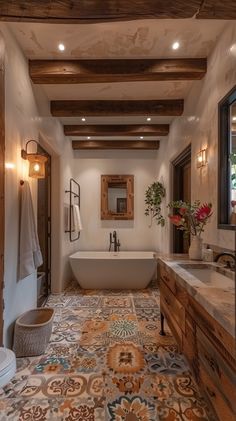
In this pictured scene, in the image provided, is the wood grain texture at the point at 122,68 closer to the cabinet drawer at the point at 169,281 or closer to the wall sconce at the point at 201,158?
the wall sconce at the point at 201,158

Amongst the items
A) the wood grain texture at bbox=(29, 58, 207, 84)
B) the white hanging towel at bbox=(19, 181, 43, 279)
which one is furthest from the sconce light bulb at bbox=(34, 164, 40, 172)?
the wood grain texture at bbox=(29, 58, 207, 84)

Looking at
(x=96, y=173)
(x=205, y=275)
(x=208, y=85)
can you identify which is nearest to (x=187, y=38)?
(x=208, y=85)

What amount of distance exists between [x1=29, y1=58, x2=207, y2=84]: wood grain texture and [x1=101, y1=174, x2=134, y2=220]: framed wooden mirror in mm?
2739

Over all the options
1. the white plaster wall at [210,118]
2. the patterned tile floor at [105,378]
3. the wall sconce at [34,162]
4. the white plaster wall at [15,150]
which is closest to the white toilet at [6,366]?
the patterned tile floor at [105,378]

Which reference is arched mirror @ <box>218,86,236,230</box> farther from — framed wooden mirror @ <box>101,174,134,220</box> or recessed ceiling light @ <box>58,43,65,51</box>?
framed wooden mirror @ <box>101,174,134,220</box>

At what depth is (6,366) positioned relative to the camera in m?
1.57

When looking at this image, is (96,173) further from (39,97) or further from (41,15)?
(41,15)

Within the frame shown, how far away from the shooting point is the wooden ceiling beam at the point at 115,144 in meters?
4.82

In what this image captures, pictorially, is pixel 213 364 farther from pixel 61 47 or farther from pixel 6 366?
pixel 61 47

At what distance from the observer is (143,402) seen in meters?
1.60

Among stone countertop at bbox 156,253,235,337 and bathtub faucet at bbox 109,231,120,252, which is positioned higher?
stone countertop at bbox 156,253,235,337

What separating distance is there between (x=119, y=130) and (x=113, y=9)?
255 cm

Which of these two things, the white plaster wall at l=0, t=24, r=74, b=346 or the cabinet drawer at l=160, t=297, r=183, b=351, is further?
the white plaster wall at l=0, t=24, r=74, b=346

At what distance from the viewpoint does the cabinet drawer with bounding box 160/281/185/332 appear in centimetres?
162
